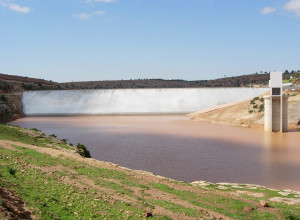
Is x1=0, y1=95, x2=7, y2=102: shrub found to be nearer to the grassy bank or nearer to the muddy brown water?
the muddy brown water

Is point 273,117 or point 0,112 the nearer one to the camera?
point 273,117

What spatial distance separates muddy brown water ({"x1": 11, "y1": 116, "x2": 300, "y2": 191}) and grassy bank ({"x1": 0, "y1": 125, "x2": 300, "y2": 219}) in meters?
4.11

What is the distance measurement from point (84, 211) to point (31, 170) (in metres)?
3.61

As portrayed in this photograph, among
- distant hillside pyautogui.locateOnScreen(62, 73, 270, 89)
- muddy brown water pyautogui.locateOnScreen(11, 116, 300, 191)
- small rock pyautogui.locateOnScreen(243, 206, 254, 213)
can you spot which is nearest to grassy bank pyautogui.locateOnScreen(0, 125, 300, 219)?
small rock pyautogui.locateOnScreen(243, 206, 254, 213)

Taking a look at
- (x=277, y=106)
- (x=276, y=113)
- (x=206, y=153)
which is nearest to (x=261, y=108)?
(x=276, y=113)

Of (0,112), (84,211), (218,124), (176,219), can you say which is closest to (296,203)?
(176,219)

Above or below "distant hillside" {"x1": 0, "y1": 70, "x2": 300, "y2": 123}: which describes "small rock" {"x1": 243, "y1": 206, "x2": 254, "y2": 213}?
below

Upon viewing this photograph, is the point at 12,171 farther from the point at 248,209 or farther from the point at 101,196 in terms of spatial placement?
the point at 248,209

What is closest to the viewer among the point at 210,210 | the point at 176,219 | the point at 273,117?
the point at 176,219

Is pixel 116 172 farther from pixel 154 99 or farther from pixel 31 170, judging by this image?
pixel 154 99

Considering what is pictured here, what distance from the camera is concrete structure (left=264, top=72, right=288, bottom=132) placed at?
116ft

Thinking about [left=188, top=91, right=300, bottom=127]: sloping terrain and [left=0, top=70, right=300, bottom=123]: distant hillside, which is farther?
[left=0, top=70, right=300, bottom=123]: distant hillside

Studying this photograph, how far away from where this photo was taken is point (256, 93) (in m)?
60.2

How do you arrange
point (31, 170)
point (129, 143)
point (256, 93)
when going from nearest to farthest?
point (31, 170) → point (129, 143) → point (256, 93)
